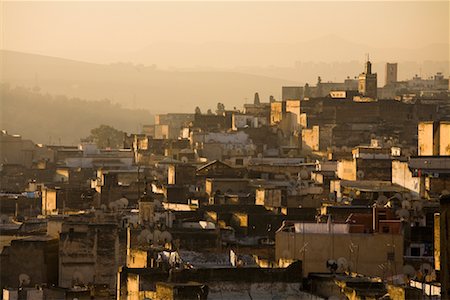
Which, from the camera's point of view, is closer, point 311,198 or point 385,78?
point 311,198

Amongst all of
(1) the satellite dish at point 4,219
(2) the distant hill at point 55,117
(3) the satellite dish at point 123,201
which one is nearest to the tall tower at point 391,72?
(2) the distant hill at point 55,117

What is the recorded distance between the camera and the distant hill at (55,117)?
13812cm

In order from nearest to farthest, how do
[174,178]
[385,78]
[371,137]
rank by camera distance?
[174,178]
[371,137]
[385,78]

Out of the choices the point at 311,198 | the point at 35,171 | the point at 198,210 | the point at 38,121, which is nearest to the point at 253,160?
the point at 35,171

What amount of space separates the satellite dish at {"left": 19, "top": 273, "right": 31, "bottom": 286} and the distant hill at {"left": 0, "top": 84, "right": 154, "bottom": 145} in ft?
280

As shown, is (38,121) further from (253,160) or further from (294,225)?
(294,225)

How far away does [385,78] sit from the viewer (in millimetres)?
→ 135500

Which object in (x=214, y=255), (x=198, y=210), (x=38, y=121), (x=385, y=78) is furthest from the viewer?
(x=38, y=121)

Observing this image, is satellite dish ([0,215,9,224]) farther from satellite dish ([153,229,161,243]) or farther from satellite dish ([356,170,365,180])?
satellite dish ([356,170,365,180])

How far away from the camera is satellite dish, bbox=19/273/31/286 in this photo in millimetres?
40781

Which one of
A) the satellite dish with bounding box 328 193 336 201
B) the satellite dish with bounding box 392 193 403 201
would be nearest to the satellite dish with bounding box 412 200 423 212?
the satellite dish with bounding box 392 193 403 201

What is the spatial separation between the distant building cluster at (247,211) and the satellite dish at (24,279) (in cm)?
6

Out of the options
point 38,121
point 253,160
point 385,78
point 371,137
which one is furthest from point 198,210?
point 38,121

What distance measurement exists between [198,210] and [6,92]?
99476mm
